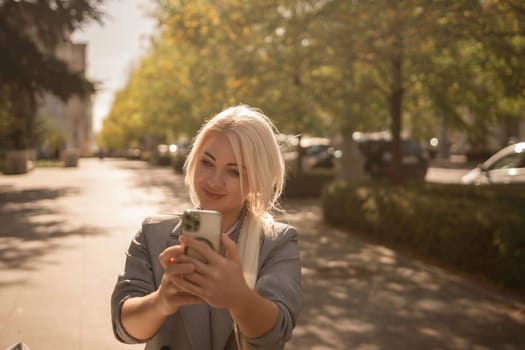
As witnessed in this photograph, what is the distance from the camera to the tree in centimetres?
2631

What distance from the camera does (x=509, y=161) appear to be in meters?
15.7

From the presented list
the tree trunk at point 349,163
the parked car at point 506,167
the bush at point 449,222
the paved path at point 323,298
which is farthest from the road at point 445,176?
the paved path at point 323,298

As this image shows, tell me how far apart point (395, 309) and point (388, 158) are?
73.5 feet

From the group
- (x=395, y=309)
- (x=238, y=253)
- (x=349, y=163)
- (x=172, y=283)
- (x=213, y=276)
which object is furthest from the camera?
(x=349, y=163)

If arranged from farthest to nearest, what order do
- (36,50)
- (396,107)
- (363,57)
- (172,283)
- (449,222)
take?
(36,50)
(396,107)
(363,57)
(449,222)
(172,283)

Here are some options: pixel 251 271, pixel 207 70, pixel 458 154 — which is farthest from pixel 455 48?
pixel 458 154

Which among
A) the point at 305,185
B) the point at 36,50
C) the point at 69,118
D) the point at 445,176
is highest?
the point at 69,118

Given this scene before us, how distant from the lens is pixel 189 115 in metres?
40.7

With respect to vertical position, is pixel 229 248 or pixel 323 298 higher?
pixel 229 248

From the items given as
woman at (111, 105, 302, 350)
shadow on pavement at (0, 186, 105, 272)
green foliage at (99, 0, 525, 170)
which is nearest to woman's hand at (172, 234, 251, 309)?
woman at (111, 105, 302, 350)

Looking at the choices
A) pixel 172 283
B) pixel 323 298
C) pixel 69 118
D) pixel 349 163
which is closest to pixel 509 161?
pixel 349 163

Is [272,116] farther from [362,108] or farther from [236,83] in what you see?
[362,108]

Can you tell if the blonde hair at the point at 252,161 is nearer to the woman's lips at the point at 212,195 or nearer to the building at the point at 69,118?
the woman's lips at the point at 212,195

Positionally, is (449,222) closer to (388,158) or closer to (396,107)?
(396,107)
